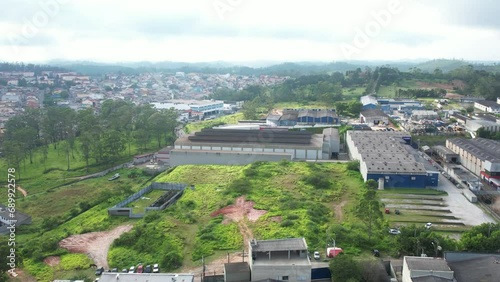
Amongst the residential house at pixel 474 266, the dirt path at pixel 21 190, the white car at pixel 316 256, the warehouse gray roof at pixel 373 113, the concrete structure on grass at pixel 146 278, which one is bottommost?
the dirt path at pixel 21 190

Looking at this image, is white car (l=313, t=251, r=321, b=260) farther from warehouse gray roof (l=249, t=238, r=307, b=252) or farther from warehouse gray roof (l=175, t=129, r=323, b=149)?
warehouse gray roof (l=175, t=129, r=323, b=149)

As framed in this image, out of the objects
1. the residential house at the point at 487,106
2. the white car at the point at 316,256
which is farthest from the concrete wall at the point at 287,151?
the residential house at the point at 487,106

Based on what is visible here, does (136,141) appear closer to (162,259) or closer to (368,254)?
(162,259)

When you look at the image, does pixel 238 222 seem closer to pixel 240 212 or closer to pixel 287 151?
pixel 240 212

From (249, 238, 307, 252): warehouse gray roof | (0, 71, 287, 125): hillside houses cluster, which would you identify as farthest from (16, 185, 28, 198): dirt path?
(0, 71, 287, 125): hillside houses cluster

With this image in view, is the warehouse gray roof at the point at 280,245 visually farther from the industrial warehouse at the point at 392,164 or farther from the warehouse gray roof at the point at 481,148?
the warehouse gray roof at the point at 481,148

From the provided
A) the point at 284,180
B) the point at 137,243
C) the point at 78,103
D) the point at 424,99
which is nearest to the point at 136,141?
the point at 284,180
